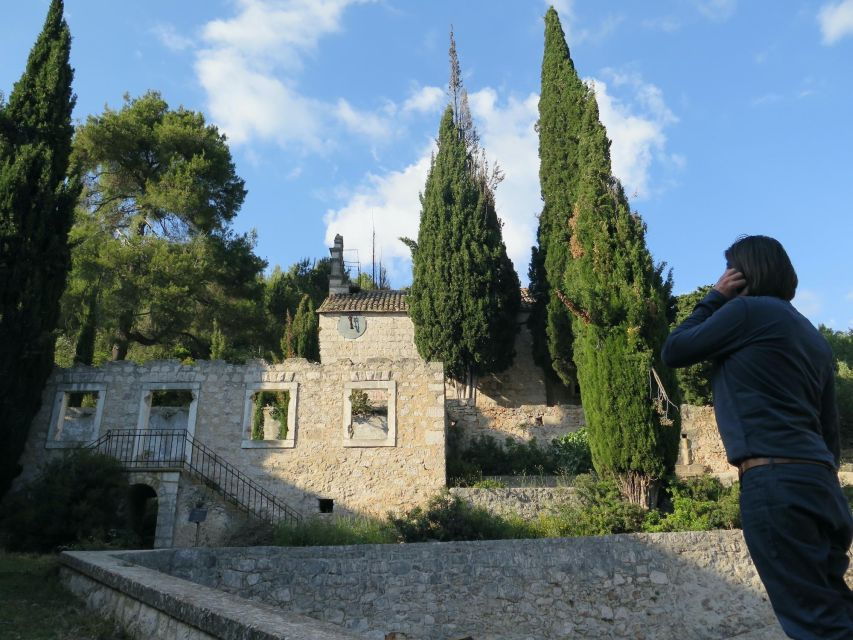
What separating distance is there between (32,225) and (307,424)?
27.7 ft

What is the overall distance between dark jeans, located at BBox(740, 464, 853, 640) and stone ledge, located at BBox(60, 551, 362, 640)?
2171 mm

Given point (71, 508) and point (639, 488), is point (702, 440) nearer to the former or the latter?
point (639, 488)

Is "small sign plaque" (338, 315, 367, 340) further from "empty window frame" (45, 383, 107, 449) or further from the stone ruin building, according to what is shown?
"empty window frame" (45, 383, 107, 449)

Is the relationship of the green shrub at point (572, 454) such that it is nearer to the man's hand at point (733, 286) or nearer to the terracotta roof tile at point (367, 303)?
the terracotta roof tile at point (367, 303)

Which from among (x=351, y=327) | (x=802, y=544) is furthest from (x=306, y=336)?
Answer: (x=802, y=544)

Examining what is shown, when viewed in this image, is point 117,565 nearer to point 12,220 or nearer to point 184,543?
point 184,543

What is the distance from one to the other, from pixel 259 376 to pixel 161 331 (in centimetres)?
1014

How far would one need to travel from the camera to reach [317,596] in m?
9.57

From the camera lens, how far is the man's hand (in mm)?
3090

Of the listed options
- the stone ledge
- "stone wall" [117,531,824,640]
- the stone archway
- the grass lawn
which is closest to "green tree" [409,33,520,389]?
the stone archway

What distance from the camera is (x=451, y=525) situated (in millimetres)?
13398

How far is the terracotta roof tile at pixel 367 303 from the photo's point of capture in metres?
25.9

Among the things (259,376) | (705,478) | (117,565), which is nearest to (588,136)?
(705,478)

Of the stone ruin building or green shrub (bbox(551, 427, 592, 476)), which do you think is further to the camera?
green shrub (bbox(551, 427, 592, 476))
